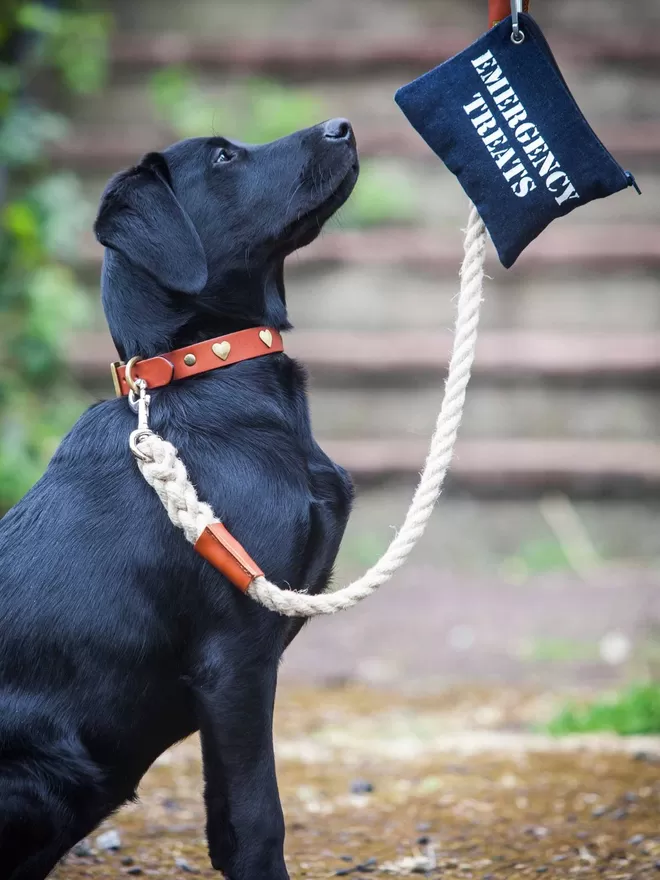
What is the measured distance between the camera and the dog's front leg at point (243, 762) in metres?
2.12

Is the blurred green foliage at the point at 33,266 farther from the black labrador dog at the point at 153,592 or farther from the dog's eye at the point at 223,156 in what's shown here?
the black labrador dog at the point at 153,592

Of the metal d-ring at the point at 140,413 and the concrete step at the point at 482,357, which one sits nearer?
the metal d-ring at the point at 140,413

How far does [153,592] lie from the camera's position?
7.15 ft

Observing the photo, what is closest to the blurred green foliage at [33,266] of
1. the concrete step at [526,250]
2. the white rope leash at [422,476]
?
the concrete step at [526,250]

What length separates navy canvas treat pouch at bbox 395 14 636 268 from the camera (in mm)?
2111

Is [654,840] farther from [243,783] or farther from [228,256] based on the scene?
[228,256]

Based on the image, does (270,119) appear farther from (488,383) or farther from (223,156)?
(223,156)

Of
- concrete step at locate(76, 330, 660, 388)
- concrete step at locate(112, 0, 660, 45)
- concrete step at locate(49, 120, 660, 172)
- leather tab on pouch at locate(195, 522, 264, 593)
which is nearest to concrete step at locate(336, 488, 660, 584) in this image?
concrete step at locate(76, 330, 660, 388)

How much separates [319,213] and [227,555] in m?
0.96

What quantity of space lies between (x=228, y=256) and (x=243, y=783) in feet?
4.02

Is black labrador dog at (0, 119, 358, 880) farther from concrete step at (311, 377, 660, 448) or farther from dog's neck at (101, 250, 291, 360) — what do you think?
concrete step at (311, 377, 660, 448)

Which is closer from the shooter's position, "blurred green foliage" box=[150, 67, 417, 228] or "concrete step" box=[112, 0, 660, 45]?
"blurred green foliage" box=[150, 67, 417, 228]

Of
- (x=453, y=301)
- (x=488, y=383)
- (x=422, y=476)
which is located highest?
(x=453, y=301)

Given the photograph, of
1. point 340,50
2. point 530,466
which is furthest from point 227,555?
point 340,50
